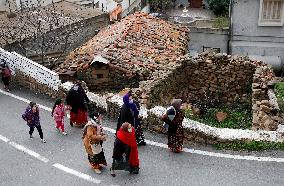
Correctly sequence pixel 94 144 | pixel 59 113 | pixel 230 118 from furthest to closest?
pixel 230 118 < pixel 59 113 < pixel 94 144

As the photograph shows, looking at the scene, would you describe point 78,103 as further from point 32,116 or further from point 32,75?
point 32,75

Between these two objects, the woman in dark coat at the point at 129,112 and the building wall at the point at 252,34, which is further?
the building wall at the point at 252,34

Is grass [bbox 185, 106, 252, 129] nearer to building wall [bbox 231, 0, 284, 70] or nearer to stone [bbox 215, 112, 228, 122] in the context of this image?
stone [bbox 215, 112, 228, 122]

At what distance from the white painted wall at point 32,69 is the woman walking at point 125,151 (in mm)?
4782

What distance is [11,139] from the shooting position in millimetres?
12258

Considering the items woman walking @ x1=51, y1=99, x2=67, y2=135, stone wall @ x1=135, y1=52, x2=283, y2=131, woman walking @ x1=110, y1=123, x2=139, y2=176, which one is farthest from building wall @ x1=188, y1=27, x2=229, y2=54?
woman walking @ x1=110, y1=123, x2=139, y2=176

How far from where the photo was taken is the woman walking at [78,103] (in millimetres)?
12047

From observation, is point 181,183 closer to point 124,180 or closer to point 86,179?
point 124,180

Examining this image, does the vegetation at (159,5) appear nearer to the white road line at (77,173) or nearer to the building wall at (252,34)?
the building wall at (252,34)

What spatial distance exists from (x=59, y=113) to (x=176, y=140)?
10.0 feet

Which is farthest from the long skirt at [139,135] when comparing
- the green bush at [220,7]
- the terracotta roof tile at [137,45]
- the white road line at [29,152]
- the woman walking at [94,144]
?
the green bush at [220,7]

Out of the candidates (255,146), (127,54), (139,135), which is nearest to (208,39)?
(127,54)

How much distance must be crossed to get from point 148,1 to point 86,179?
28346 mm

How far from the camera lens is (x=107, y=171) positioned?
10227 millimetres
